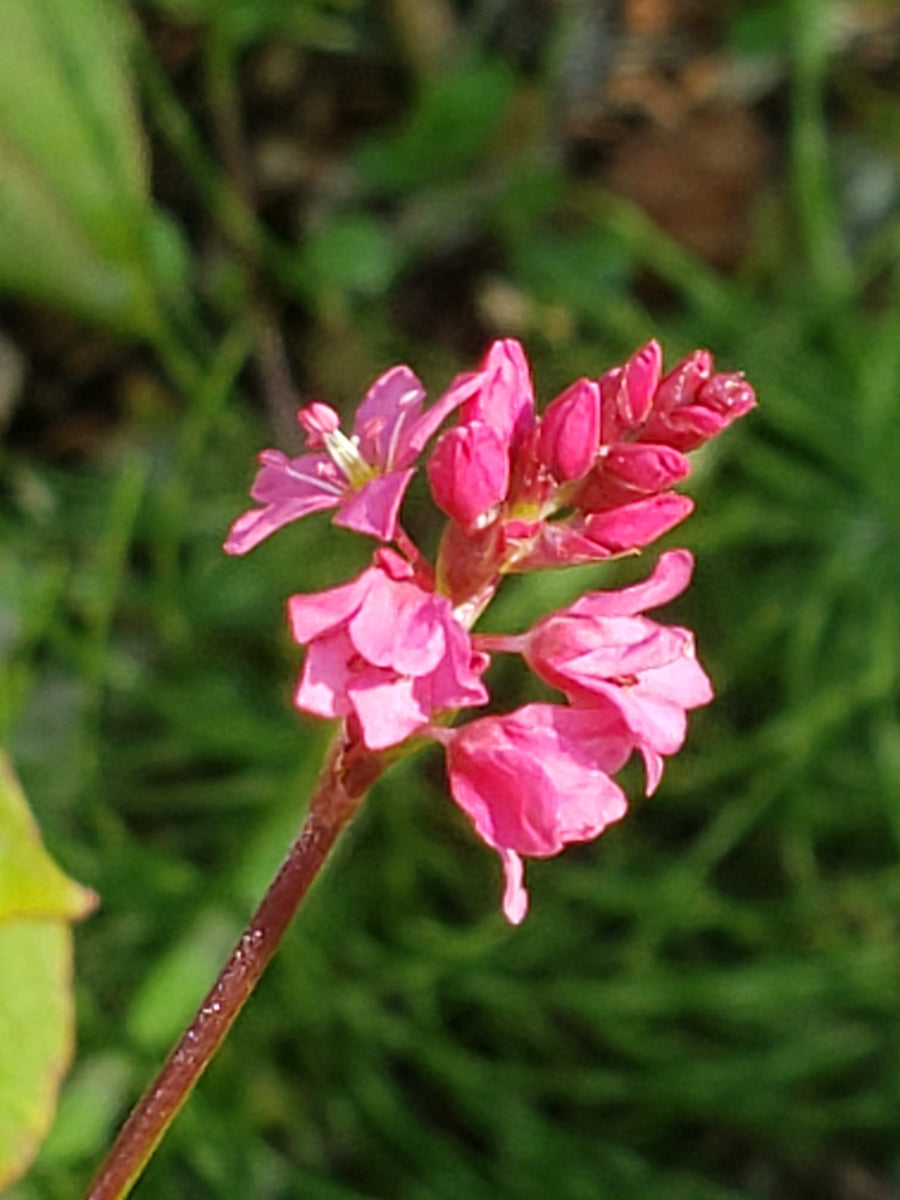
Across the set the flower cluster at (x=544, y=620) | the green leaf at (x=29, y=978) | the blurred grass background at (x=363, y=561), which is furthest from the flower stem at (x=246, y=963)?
the blurred grass background at (x=363, y=561)

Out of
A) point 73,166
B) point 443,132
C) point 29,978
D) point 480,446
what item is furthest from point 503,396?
point 443,132

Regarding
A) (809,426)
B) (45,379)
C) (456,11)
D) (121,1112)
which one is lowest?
(121,1112)

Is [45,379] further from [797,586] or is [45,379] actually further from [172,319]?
[797,586]

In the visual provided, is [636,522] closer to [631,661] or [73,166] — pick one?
[631,661]

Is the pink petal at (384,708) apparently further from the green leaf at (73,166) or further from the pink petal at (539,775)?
the green leaf at (73,166)

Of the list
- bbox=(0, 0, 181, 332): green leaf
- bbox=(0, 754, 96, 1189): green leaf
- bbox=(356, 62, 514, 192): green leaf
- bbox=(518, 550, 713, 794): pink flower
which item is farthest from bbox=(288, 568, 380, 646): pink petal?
bbox=(356, 62, 514, 192): green leaf

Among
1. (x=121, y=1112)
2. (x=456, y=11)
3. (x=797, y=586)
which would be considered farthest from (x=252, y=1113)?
(x=456, y=11)
